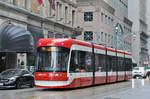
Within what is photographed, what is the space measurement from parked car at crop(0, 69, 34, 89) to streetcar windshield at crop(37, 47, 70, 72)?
11.2 ft

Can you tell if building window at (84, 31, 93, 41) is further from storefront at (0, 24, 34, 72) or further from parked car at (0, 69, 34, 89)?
parked car at (0, 69, 34, 89)

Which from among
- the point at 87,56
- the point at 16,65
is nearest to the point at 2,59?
the point at 16,65

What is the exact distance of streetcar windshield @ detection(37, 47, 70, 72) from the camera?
20.7 meters

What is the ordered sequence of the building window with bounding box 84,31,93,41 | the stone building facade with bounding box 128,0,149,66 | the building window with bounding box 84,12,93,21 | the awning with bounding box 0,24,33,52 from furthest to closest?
1. the stone building facade with bounding box 128,0,149,66
2. the building window with bounding box 84,12,93,21
3. the building window with bounding box 84,31,93,41
4. the awning with bounding box 0,24,33,52

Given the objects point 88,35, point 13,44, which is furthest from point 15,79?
point 88,35

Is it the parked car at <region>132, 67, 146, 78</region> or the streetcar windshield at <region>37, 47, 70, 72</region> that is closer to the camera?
the streetcar windshield at <region>37, 47, 70, 72</region>

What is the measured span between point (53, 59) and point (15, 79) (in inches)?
174

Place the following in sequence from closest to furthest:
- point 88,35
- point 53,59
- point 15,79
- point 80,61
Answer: point 53,59
point 80,61
point 15,79
point 88,35

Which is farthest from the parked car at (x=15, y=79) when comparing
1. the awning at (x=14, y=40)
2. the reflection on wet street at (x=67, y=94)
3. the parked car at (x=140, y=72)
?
the parked car at (x=140, y=72)

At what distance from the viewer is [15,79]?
2383 centimetres

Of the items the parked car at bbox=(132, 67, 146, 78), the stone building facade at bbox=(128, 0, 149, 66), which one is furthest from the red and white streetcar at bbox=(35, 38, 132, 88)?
the stone building facade at bbox=(128, 0, 149, 66)

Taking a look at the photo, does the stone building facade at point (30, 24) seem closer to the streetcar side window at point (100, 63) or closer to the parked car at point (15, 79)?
the parked car at point (15, 79)

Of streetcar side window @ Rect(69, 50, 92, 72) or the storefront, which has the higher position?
the storefront

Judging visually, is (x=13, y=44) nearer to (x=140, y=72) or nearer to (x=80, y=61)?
(x=80, y=61)
